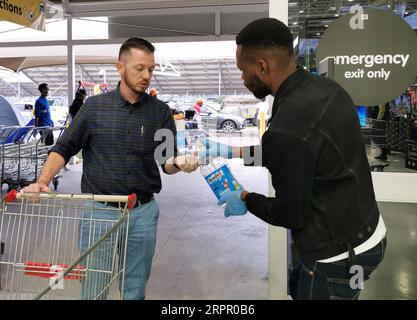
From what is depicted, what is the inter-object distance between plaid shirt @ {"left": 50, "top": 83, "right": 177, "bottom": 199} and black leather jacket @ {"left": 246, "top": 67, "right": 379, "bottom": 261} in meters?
0.85

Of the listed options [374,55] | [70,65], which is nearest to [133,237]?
[374,55]

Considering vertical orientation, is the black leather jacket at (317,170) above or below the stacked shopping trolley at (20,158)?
above

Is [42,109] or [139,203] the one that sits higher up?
[42,109]

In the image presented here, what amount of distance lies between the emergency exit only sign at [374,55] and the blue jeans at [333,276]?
47.5 inches

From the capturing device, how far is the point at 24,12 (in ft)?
21.8

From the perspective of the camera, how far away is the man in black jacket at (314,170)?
1.28 metres

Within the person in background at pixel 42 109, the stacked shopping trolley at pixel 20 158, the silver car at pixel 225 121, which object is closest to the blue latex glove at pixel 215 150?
the stacked shopping trolley at pixel 20 158

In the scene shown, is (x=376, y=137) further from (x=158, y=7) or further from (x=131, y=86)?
(x=158, y=7)

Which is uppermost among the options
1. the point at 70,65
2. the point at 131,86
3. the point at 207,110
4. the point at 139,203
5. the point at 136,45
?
the point at 70,65

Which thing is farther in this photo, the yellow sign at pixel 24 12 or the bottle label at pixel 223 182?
the yellow sign at pixel 24 12

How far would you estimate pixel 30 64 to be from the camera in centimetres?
1259

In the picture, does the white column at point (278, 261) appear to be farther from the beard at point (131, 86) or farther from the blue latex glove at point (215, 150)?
the beard at point (131, 86)

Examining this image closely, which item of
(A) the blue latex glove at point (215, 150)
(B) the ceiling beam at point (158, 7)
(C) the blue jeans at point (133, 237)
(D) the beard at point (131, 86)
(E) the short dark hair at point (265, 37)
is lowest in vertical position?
(C) the blue jeans at point (133, 237)

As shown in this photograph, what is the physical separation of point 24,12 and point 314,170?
6.70 metres
